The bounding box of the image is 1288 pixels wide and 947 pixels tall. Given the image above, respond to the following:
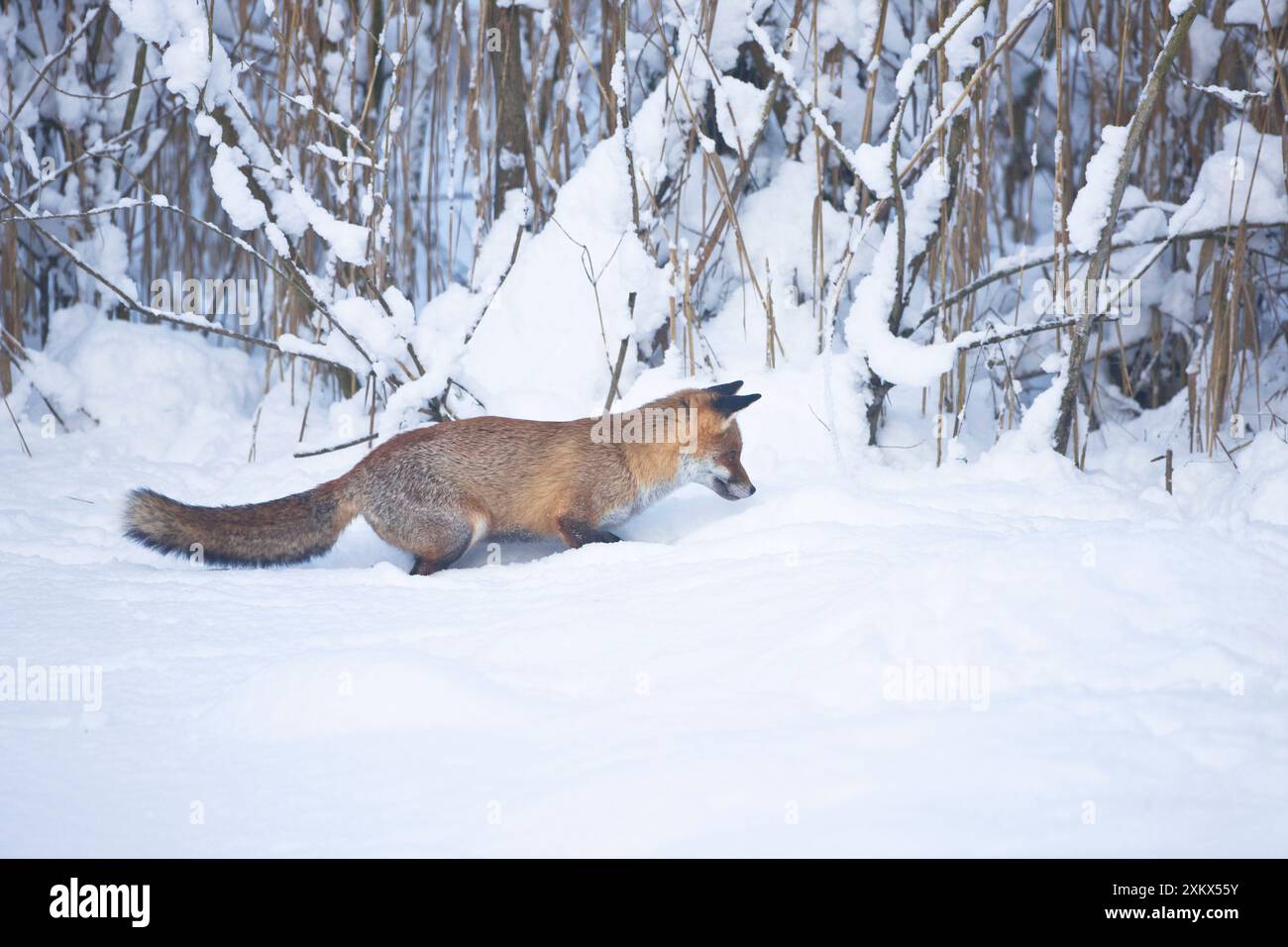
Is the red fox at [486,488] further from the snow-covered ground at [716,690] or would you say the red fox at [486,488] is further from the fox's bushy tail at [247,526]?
the snow-covered ground at [716,690]

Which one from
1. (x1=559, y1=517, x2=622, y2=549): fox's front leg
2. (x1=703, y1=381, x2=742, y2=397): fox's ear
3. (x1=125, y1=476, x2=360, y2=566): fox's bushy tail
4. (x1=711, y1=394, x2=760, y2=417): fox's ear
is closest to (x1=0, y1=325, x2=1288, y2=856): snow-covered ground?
(x1=125, y1=476, x2=360, y2=566): fox's bushy tail

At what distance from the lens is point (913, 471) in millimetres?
5348

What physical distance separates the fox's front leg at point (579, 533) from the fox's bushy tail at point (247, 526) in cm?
92

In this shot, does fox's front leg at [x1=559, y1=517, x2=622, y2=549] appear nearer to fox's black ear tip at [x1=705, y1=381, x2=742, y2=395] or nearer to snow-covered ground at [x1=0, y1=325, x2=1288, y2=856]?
snow-covered ground at [x1=0, y1=325, x2=1288, y2=856]

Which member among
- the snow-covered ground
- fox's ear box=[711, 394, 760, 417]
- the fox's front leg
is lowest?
the fox's front leg

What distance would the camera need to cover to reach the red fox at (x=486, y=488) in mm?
4734

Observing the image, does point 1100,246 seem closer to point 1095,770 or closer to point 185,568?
point 1095,770

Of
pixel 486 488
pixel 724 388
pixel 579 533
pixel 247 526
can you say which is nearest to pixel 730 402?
pixel 724 388

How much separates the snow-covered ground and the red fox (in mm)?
234

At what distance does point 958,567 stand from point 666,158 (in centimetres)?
412

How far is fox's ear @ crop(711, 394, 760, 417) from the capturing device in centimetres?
489

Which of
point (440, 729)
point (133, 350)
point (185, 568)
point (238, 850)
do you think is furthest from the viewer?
point (133, 350)

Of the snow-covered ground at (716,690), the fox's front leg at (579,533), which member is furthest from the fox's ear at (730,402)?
the fox's front leg at (579,533)

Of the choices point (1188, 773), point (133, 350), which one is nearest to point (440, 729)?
point (1188, 773)
